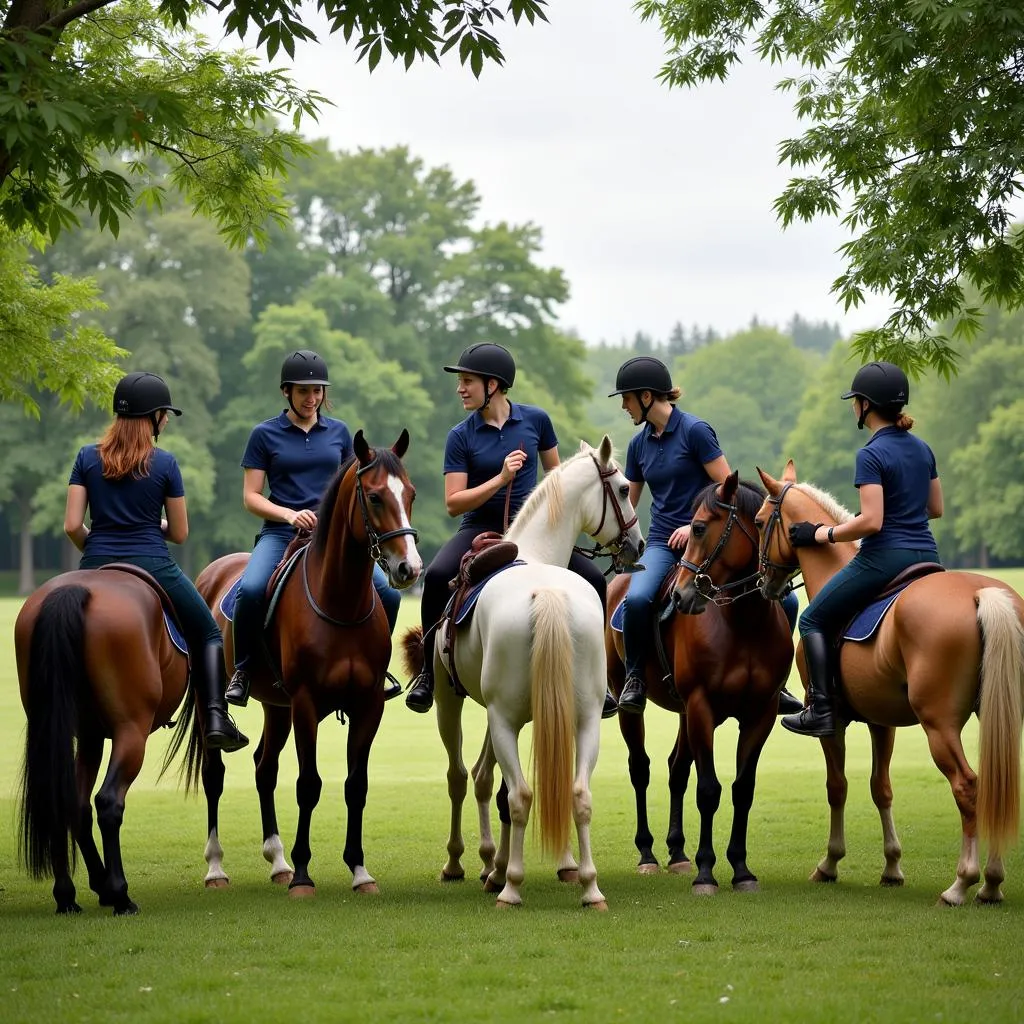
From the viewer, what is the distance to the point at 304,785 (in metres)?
10.1

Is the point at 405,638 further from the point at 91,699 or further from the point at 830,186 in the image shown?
the point at 830,186

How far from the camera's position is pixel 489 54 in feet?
30.5

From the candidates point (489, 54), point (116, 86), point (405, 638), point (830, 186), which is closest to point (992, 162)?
point (830, 186)

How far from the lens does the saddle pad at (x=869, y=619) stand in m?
9.52

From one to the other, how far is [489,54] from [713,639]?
401 cm

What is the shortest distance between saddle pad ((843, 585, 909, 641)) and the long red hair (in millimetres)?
4694

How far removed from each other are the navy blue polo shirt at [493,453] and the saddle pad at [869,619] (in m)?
2.42

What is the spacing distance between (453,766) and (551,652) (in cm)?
247

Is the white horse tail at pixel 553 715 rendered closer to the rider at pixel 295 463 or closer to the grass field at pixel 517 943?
the grass field at pixel 517 943

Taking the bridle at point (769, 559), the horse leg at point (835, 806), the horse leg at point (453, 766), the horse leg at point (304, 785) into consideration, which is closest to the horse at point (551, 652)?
the horse leg at point (453, 766)

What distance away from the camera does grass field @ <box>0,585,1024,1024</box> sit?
660cm

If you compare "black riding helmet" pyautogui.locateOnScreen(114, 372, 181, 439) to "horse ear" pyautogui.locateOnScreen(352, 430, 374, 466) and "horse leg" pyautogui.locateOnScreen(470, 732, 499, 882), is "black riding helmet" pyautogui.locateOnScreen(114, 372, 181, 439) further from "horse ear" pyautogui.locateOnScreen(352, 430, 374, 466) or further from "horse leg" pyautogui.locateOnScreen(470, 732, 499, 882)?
"horse leg" pyautogui.locateOnScreen(470, 732, 499, 882)

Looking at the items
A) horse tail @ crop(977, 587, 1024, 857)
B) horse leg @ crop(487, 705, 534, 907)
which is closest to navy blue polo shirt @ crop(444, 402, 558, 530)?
horse leg @ crop(487, 705, 534, 907)

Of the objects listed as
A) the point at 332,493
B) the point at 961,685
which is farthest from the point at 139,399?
the point at 961,685
